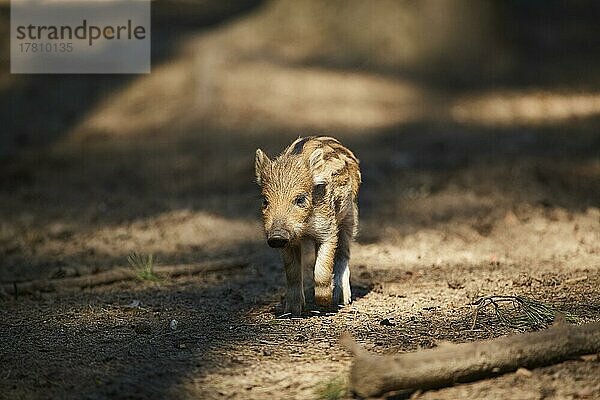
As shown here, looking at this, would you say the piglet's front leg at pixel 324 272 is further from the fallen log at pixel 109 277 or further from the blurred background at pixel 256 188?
the fallen log at pixel 109 277

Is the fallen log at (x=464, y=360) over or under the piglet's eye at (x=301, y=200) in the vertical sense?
under

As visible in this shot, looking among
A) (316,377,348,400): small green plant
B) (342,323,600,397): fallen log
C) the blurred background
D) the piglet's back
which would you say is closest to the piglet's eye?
the piglet's back

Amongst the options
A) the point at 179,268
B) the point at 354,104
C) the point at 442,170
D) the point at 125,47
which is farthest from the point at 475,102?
the point at 179,268

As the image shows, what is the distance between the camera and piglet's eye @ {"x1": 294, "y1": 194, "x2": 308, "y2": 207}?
20.7ft

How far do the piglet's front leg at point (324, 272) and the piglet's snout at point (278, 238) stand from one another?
518mm

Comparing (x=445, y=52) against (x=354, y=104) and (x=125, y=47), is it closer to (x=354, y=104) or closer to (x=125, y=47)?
(x=354, y=104)

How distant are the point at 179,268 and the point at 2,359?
2.76m

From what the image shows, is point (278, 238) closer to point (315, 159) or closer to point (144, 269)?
point (315, 159)

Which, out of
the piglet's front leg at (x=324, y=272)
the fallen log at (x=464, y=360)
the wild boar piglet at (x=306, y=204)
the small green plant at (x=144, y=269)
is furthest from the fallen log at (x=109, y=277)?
the fallen log at (x=464, y=360)

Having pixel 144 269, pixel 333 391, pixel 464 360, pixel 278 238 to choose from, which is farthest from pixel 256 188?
pixel 464 360

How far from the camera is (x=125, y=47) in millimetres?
17047

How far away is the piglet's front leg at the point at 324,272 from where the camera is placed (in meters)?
6.47

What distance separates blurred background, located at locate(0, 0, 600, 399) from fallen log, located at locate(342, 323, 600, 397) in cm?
17

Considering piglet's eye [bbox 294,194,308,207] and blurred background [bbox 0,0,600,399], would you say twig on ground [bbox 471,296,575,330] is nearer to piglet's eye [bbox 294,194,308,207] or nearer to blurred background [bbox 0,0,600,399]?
blurred background [bbox 0,0,600,399]
